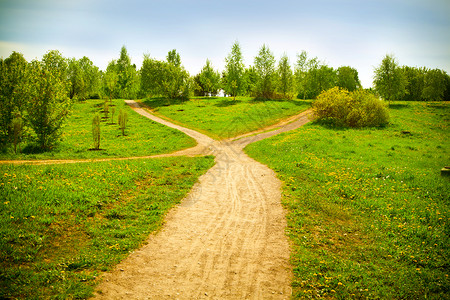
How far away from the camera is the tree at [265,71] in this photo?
2744 inches

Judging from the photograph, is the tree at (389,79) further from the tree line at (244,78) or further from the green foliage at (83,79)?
the green foliage at (83,79)

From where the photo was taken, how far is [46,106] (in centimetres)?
2412

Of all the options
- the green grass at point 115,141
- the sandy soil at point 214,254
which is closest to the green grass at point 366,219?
the sandy soil at point 214,254

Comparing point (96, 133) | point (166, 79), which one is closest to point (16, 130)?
point (96, 133)

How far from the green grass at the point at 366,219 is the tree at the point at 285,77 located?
166 feet

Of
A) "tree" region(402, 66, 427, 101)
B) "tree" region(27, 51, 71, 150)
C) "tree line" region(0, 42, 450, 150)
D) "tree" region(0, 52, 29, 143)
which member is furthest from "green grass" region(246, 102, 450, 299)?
"tree" region(402, 66, 427, 101)

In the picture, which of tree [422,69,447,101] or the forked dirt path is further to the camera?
tree [422,69,447,101]

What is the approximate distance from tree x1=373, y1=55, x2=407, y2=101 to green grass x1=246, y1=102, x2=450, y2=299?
4260cm

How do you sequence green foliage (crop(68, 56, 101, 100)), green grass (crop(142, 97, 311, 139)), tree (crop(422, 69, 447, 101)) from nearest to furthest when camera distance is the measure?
1. green grass (crop(142, 97, 311, 139))
2. tree (crop(422, 69, 447, 101))
3. green foliage (crop(68, 56, 101, 100))

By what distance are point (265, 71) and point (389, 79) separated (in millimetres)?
32600

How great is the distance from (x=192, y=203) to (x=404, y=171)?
16.5 meters

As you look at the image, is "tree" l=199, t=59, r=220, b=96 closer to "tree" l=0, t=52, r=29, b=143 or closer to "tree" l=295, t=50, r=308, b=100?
"tree" l=295, t=50, r=308, b=100

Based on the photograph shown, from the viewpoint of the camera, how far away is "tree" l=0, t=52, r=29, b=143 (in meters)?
25.8

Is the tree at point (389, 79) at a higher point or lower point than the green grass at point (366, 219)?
higher
